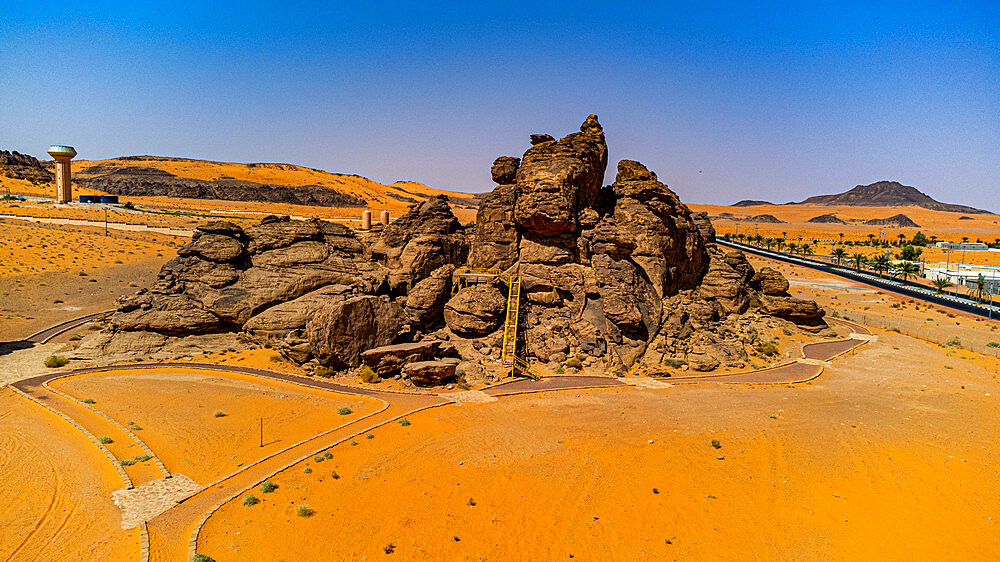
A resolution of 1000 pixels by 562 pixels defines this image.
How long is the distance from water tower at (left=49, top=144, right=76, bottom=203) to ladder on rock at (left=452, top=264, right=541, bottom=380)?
80.0 m

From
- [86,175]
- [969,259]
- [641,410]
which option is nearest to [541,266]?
[641,410]

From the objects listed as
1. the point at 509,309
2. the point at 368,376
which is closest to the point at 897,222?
the point at 509,309

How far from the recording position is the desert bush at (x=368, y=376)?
86.4ft

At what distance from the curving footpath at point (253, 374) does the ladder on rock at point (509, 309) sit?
3.64ft

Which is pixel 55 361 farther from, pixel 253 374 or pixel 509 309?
pixel 509 309

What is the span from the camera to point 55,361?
26062 millimetres

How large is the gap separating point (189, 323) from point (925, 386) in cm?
4008

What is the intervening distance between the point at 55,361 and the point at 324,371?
12.9m

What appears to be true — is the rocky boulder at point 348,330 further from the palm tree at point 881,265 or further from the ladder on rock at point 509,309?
the palm tree at point 881,265

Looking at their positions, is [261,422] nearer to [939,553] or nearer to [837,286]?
[939,553]

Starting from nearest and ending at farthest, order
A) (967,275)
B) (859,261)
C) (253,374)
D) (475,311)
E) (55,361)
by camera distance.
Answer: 1. (55,361)
2. (253,374)
3. (475,311)
4. (967,275)
5. (859,261)

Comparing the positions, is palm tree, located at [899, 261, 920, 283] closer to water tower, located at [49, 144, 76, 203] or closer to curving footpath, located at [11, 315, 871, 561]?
curving footpath, located at [11, 315, 871, 561]

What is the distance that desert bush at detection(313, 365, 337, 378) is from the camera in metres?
26.7

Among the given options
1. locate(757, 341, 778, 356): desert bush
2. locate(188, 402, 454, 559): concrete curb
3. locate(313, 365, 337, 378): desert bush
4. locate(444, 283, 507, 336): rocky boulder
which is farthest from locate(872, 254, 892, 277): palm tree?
locate(313, 365, 337, 378): desert bush
